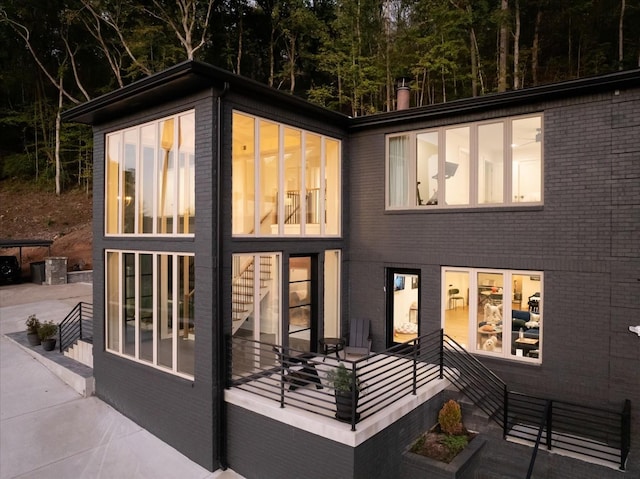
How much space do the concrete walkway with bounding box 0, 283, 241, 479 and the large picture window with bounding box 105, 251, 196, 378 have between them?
1.28 m

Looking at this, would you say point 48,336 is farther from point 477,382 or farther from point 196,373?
point 477,382

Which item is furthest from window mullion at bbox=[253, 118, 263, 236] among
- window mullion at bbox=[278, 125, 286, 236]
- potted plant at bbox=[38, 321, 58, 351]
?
potted plant at bbox=[38, 321, 58, 351]

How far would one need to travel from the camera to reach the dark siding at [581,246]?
630cm

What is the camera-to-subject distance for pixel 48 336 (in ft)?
35.1

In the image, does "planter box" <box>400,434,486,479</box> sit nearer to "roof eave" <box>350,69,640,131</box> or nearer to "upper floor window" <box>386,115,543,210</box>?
"upper floor window" <box>386,115,543,210</box>

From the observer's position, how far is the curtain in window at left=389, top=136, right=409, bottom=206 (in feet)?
27.9

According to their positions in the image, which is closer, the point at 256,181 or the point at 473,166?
the point at 256,181

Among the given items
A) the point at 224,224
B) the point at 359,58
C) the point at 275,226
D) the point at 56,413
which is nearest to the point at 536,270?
the point at 275,226

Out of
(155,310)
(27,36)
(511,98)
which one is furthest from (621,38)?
(27,36)

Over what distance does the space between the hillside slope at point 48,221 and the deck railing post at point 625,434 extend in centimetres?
2365

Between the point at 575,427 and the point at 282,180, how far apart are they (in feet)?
21.0

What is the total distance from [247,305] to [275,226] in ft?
4.91

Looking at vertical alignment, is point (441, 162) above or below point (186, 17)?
below

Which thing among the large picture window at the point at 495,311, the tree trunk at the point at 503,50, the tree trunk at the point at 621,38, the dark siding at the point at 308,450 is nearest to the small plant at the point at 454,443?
the dark siding at the point at 308,450
